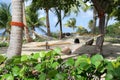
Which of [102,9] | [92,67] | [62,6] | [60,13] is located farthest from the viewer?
[60,13]

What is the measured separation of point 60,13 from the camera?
3219 centimetres

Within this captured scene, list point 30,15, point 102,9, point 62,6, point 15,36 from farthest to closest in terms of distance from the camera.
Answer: point 30,15
point 62,6
point 102,9
point 15,36

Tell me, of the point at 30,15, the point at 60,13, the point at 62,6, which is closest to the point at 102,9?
the point at 62,6

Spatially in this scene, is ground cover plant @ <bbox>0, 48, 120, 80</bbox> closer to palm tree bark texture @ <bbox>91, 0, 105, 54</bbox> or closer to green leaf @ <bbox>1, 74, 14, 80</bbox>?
green leaf @ <bbox>1, 74, 14, 80</bbox>

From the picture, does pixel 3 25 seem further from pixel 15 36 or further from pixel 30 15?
pixel 15 36

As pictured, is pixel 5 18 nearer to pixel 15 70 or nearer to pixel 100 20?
pixel 100 20

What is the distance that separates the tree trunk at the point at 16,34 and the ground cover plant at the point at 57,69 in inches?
135

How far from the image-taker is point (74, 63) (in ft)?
7.89

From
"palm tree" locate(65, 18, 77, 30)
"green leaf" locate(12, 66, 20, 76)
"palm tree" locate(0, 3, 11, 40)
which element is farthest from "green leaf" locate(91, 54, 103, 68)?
"palm tree" locate(65, 18, 77, 30)

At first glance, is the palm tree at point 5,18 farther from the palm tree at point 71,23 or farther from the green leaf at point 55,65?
the green leaf at point 55,65

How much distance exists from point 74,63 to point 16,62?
443 mm

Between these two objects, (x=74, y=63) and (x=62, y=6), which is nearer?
(x=74, y=63)

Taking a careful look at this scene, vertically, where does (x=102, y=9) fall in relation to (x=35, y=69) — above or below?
above

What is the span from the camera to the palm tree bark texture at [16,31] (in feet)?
19.5
